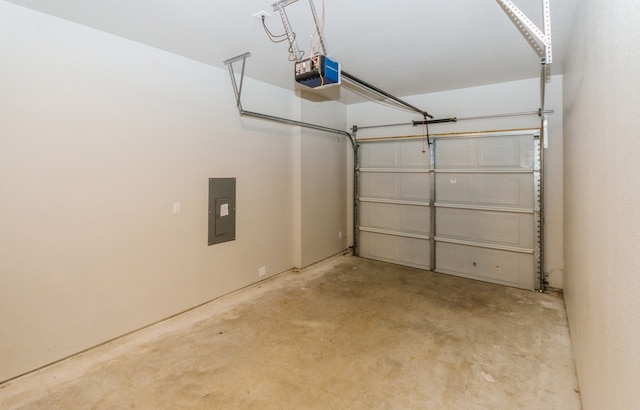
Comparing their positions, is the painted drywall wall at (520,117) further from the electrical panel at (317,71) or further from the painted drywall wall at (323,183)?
the electrical panel at (317,71)

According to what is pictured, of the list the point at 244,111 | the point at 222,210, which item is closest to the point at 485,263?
the point at 222,210

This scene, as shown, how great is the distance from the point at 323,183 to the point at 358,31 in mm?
2619

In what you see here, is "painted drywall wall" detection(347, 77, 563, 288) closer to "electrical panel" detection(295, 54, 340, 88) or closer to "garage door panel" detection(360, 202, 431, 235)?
"garage door panel" detection(360, 202, 431, 235)

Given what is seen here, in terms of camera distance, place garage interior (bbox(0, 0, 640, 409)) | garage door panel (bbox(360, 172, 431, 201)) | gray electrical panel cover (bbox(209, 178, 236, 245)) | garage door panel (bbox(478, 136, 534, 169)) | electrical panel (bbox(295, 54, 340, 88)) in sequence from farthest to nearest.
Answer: garage door panel (bbox(360, 172, 431, 201))
garage door panel (bbox(478, 136, 534, 169))
gray electrical panel cover (bbox(209, 178, 236, 245))
electrical panel (bbox(295, 54, 340, 88))
garage interior (bbox(0, 0, 640, 409))

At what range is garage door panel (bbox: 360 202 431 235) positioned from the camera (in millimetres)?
4766

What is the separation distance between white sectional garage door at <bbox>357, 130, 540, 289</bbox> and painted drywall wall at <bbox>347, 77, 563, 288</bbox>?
0.16 m

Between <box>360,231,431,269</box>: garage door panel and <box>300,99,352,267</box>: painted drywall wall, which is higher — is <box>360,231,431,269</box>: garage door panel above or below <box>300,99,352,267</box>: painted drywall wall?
below

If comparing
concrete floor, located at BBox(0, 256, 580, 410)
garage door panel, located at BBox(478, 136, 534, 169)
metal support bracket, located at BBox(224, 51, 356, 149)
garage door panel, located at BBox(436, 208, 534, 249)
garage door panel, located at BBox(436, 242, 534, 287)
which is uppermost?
metal support bracket, located at BBox(224, 51, 356, 149)

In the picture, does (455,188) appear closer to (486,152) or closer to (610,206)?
(486,152)

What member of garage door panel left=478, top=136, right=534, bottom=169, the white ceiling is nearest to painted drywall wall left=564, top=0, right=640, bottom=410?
the white ceiling

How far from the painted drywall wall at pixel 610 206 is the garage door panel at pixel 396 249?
287 cm

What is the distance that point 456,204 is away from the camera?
4453 mm

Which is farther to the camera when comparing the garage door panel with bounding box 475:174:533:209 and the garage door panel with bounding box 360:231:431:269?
the garage door panel with bounding box 360:231:431:269

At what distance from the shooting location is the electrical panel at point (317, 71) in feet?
6.84
